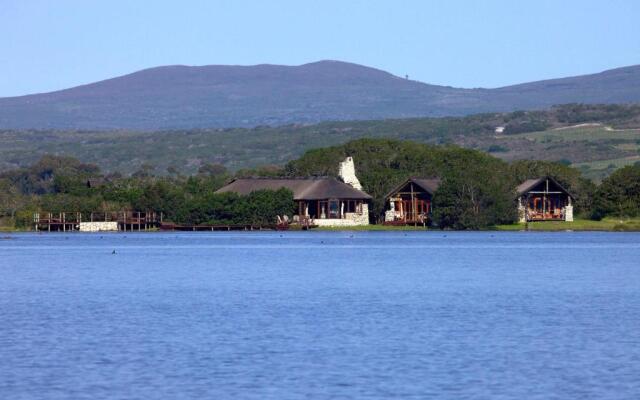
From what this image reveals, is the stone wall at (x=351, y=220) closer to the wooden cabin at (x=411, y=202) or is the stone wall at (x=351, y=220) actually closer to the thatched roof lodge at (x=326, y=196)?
the thatched roof lodge at (x=326, y=196)

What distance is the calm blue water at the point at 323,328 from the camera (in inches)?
887

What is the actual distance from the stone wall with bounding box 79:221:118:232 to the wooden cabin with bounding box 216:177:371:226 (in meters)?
8.77

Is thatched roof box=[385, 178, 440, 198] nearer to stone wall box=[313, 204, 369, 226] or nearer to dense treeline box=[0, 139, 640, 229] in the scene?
dense treeline box=[0, 139, 640, 229]

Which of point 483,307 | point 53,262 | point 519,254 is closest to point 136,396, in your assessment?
point 483,307

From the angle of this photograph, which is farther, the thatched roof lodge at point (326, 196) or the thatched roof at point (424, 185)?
the thatched roof lodge at point (326, 196)

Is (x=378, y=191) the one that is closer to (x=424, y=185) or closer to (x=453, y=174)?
(x=424, y=185)

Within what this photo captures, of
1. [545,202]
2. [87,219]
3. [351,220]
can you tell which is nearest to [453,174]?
[545,202]

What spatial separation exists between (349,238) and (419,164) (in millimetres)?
20839

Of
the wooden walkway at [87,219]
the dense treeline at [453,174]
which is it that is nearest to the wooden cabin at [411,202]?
the dense treeline at [453,174]

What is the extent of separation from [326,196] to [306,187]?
2768 mm

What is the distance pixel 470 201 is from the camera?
87438 millimetres

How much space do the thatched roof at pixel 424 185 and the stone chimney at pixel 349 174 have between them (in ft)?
10.8

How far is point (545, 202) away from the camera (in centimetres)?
9525

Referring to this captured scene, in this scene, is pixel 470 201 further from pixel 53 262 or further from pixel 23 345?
pixel 23 345
